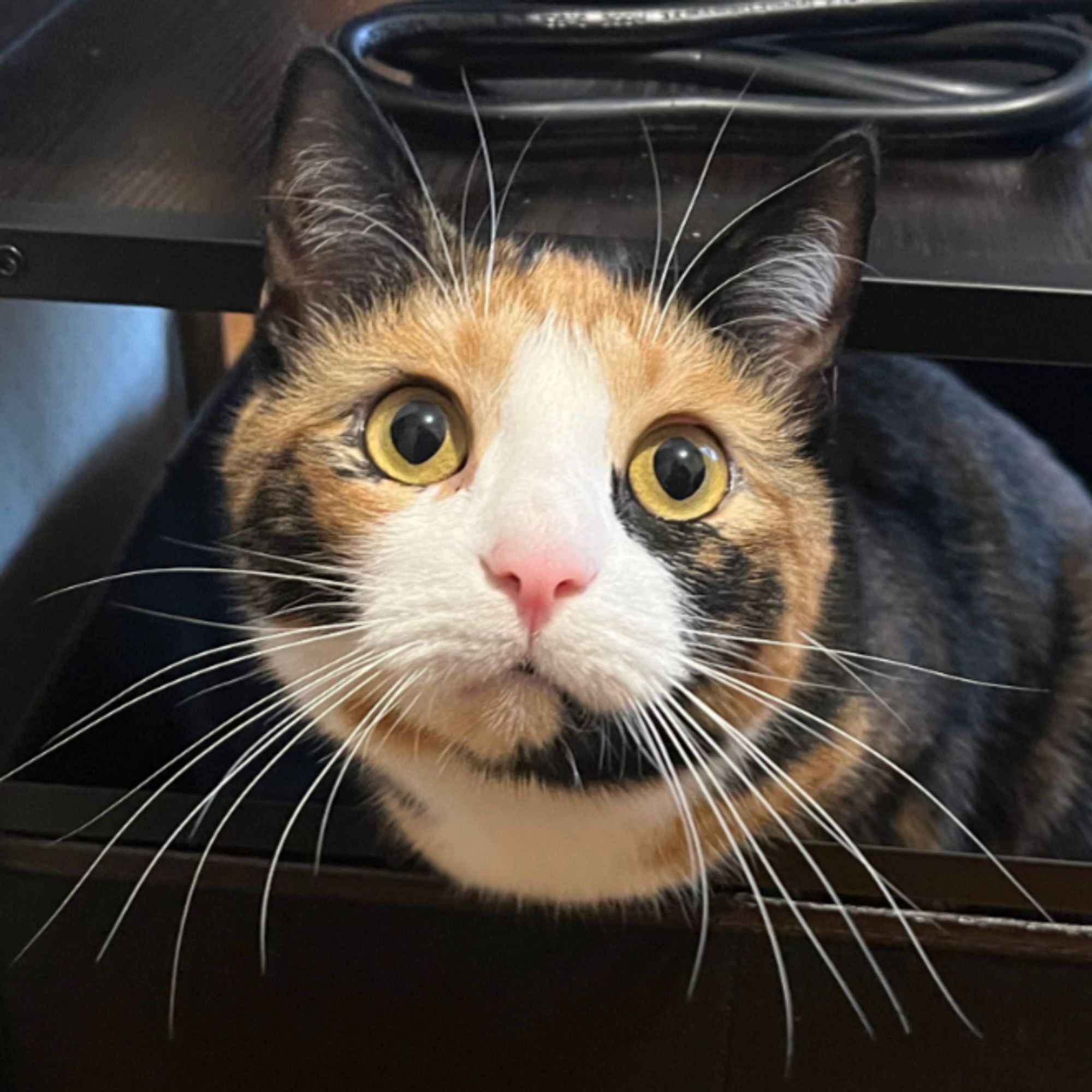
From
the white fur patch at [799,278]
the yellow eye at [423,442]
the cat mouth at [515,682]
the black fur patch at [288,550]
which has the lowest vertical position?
the cat mouth at [515,682]

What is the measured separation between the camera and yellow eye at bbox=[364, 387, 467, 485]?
1.94 ft

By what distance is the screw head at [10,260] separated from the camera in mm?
619

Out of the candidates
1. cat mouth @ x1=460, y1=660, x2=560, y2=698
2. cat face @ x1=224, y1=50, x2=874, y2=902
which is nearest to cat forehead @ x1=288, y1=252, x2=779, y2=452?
cat face @ x1=224, y1=50, x2=874, y2=902

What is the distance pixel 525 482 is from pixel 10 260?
0.30 m

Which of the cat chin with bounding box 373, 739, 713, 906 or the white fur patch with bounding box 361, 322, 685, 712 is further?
the cat chin with bounding box 373, 739, 713, 906

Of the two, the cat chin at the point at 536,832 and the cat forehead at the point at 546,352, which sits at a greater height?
the cat forehead at the point at 546,352

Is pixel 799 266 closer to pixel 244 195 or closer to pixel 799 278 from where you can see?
pixel 799 278

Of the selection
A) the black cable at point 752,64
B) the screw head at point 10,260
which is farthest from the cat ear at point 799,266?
the screw head at point 10,260

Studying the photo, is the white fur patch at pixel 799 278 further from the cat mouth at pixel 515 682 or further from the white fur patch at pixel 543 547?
the cat mouth at pixel 515 682

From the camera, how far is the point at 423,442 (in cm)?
59

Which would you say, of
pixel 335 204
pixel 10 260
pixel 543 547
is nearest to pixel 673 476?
pixel 543 547

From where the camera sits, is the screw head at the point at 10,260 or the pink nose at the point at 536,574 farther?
the screw head at the point at 10,260

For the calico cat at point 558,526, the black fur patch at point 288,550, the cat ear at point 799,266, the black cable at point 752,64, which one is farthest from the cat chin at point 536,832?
the black cable at point 752,64

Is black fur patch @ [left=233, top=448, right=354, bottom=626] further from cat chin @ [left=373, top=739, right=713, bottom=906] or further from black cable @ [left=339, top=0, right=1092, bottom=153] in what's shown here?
black cable @ [left=339, top=0, right=1092, bottom=153]
